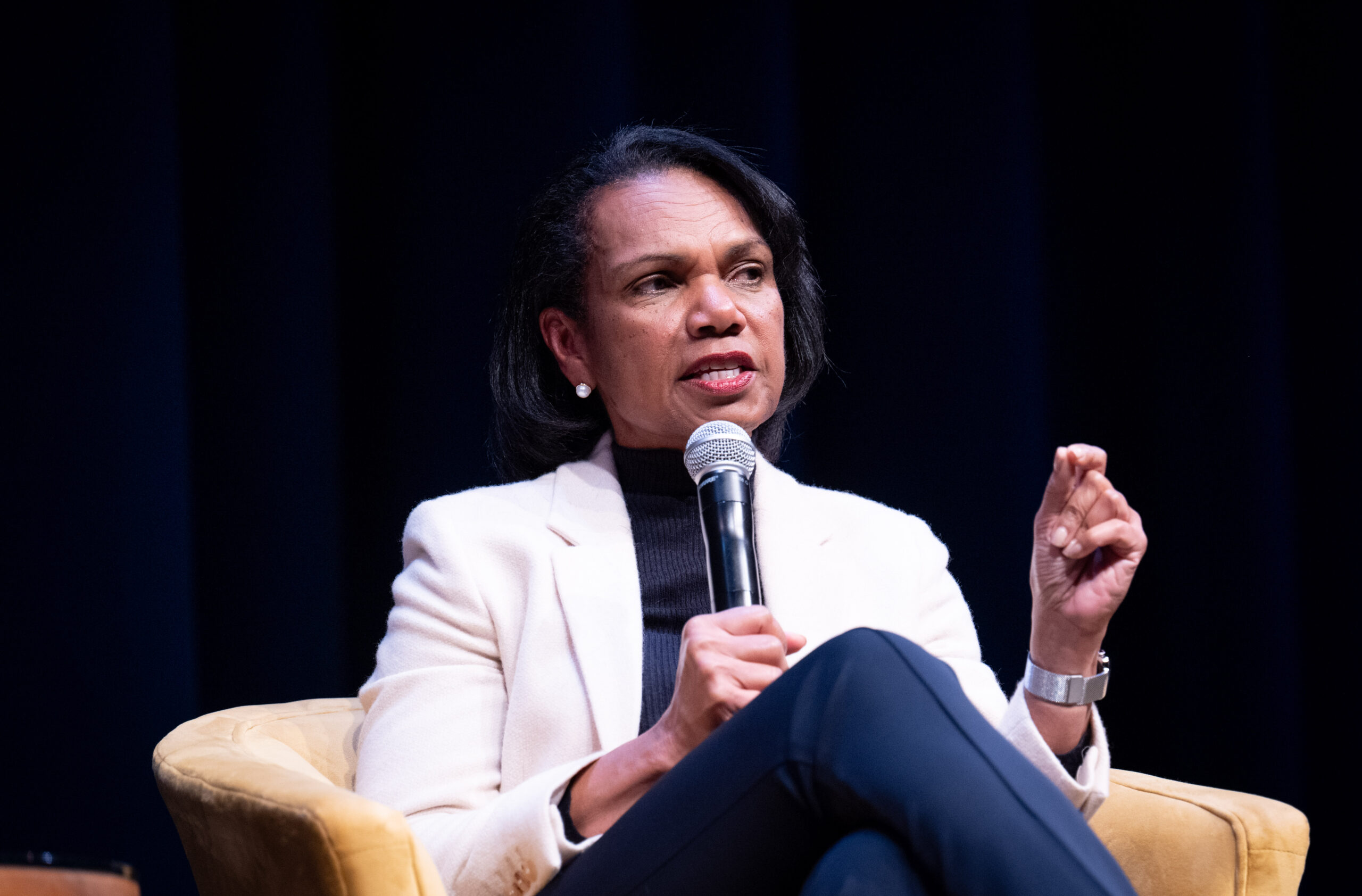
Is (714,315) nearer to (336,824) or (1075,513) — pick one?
(1075,513)

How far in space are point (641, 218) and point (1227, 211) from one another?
118cm

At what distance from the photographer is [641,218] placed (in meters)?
1.60

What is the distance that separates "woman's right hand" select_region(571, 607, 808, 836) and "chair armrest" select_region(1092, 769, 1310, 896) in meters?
0.49

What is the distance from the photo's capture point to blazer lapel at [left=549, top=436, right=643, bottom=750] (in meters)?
Result: 1.38

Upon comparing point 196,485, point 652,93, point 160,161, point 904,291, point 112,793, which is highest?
point 652,93

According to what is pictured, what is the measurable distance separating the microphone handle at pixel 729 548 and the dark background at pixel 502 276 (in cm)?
89

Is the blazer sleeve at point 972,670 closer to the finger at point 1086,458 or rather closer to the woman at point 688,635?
the woman at point 688,635

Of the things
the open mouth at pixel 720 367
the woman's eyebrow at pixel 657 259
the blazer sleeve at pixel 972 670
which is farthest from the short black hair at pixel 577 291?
the blazer sleeve at pixel 972 670

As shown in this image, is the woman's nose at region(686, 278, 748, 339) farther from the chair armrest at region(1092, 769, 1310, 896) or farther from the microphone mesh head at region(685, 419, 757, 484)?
the chair armrest at region(1092, 769, 1310, 896)

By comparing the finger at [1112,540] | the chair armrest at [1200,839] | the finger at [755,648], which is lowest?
A: the chair armrest at [1200,839]

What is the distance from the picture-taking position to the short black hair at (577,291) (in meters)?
1.68

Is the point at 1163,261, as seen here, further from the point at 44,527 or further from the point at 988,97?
the point at 44,527

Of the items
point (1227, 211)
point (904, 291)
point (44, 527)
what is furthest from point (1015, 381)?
point (44, 527)

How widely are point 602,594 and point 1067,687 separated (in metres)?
0.52
